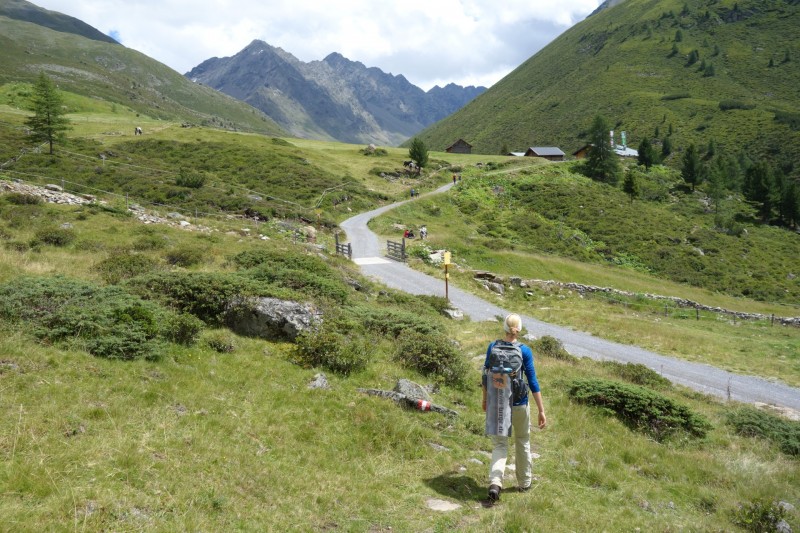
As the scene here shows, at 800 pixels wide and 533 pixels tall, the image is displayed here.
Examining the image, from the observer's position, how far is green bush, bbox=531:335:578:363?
54.0ft

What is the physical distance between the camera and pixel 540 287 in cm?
3228

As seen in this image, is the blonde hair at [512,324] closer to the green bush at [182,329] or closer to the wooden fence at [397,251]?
the green bush at [182,329]

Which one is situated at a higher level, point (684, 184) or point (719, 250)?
point (684, 184)

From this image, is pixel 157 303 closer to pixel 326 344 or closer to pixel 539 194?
pixel 326 344

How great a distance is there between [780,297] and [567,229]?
904 inches

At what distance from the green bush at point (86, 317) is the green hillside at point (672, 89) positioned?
127 meters

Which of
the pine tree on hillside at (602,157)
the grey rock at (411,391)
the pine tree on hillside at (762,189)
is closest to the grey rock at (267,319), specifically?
the grey rock at (411,391)

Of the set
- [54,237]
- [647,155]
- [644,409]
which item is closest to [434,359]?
[644,409]

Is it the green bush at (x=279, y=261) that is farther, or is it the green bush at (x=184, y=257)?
the green bush at (x=279, y=261)

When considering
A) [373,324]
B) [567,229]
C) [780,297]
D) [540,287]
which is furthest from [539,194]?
[373,324]

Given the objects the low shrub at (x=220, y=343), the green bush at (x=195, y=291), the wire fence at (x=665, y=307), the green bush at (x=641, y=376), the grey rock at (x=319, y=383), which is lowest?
the wire fence at (x=665, y=307)

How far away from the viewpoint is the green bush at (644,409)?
31.9ft

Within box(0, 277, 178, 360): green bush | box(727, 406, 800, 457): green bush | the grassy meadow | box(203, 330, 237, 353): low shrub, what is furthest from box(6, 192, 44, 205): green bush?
box(727, 406, 800, 457): green bush

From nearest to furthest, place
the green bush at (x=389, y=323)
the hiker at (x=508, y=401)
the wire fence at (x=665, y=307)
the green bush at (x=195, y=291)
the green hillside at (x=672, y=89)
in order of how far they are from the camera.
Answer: the hiker at (x=508, y=401)
the green bush at (x=195, y=291)
the green bush at (x=389, y=323)
the wire fence at (x=665, y=307)
the green hillside at (x=672, y=89)
